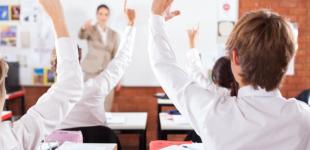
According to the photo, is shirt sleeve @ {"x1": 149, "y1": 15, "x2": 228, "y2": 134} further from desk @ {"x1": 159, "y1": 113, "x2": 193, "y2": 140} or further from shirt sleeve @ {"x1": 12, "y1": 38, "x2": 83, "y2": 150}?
desk @ {"x1": 159, "y1": 113, "x2": 193, "y2": 140}

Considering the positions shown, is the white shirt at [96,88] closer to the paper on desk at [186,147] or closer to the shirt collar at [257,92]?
the paper on desk at [186,147]

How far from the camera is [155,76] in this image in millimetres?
2152

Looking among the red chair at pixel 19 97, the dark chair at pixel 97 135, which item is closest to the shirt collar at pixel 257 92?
the dark chair at pixel 97 135

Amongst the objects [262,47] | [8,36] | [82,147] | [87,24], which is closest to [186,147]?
[82,147]

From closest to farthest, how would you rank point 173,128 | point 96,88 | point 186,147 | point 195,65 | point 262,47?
point 262,47 < point 186,147 < point 96,88 < point 195,65 < point 173,128

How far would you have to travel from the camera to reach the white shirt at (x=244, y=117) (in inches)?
47.8

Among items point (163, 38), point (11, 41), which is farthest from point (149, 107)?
point (163, 38)

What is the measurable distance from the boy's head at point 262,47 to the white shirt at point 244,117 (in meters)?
0.05

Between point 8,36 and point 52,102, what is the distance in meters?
4.75

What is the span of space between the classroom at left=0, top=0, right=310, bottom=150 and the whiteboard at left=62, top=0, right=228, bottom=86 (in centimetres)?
1

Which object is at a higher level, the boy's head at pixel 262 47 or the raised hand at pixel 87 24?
the raised hand at pixel 87 24

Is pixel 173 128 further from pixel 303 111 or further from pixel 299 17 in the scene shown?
pixel 299 17

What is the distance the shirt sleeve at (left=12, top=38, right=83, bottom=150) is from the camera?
1.26m

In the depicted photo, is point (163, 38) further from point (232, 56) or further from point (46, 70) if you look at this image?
point (46, 70)
